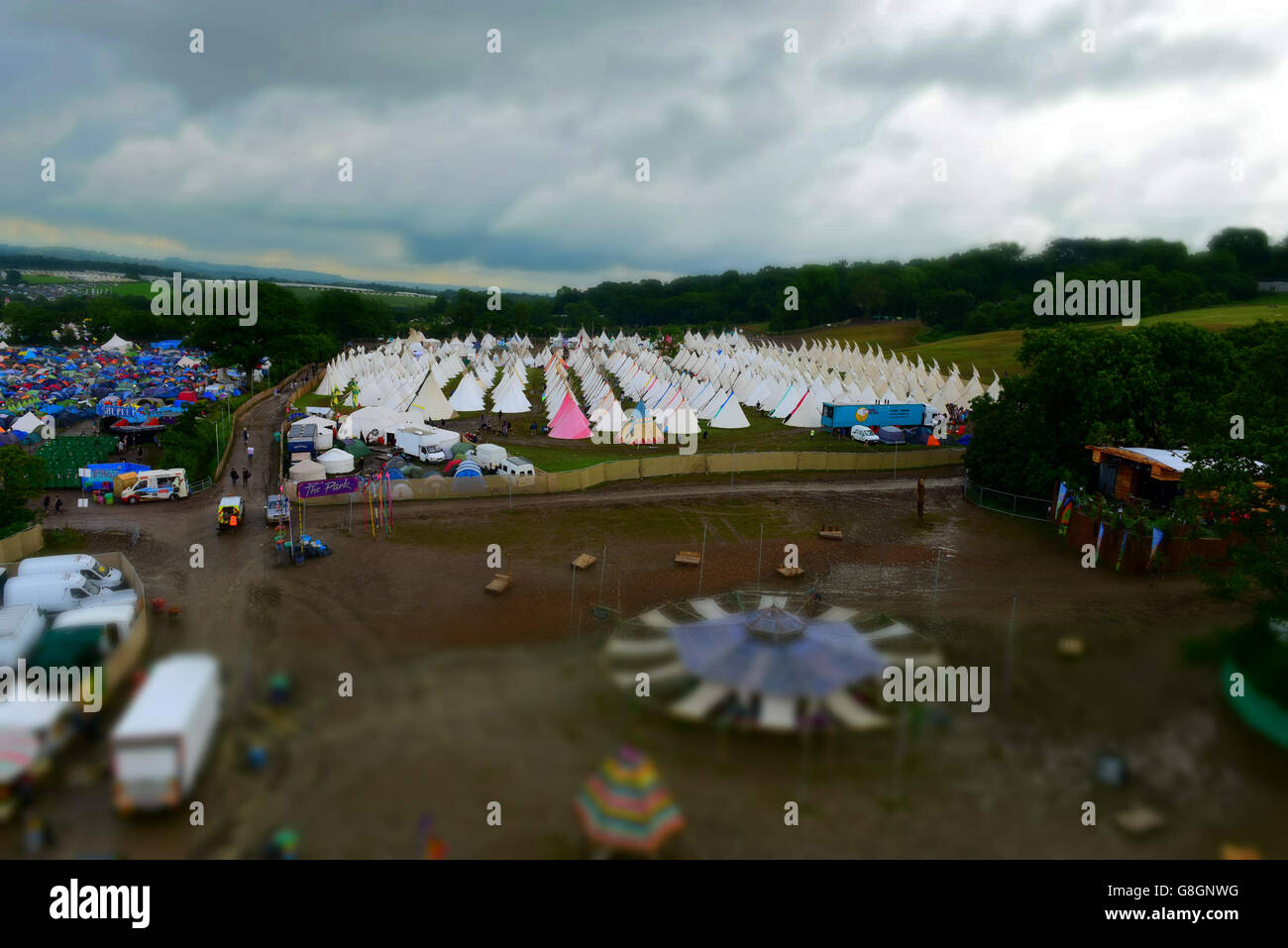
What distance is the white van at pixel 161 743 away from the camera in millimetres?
10477

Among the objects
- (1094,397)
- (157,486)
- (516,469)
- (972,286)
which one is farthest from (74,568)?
(972,286)

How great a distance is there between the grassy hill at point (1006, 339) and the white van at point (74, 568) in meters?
63.3

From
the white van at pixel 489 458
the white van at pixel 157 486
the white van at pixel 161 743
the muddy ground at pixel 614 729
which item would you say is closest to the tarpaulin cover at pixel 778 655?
the muddy ground at pixel 614 729

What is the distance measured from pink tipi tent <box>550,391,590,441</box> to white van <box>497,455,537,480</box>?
32.6 ft

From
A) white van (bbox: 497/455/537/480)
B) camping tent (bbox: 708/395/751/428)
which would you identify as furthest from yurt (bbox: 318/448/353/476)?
camping tent (bbox: 708/395/751/428)

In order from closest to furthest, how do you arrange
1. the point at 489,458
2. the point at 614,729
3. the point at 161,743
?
the point at 161,743 → the point at 614,729 → the point at 489,458

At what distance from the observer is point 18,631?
15.5 meters

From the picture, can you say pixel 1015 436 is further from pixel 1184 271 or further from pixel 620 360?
pixel 1184 271

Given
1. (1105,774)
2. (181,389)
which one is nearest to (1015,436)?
(1105,774)

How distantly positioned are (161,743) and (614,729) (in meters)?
6.90

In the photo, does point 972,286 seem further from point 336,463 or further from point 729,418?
point 336,463

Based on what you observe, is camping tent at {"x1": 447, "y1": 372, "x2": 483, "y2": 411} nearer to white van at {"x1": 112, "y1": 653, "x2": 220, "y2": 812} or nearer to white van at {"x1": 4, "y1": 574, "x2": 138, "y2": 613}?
white van at {"x1": 4, "y1": 574, "x2": 138, "y2": 613}

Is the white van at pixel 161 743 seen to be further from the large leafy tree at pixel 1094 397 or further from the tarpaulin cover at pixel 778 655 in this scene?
the large leafy tree at pixel 1094 397
